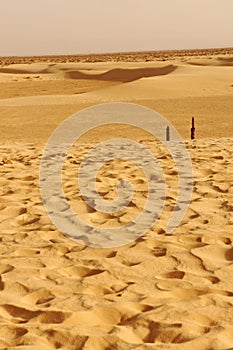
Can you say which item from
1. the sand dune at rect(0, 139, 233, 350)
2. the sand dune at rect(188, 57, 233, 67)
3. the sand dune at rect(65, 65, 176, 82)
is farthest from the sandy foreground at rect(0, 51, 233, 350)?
the sand dune at rect(188, 57, 233, 67)

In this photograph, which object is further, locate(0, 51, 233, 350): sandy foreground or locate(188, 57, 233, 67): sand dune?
locate(188, 57, 233, 67): sand dune

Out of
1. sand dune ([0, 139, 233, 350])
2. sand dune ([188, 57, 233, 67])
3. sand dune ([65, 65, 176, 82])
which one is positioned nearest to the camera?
sand dune ([0, 139, 233, 350])

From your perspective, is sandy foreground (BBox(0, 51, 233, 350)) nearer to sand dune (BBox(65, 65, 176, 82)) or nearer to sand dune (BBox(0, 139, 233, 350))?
sand dune (BBox(0, 139, 233, 350))

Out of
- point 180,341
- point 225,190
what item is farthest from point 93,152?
point 180,341

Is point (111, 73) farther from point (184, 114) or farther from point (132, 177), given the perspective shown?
point (132, 177)

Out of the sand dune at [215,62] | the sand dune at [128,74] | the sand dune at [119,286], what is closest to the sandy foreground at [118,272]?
the sand dune at [119,286]

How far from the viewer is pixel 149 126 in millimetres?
17938

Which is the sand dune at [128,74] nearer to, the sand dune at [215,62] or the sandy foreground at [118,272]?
the sand dune at [215,62]

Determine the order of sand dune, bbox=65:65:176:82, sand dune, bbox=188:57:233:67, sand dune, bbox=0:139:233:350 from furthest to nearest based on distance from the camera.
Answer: sand dune, bbox=188:57:233:67
sand dune, bbox=65:65:176:82
sand dune, bbox=0:139:233:350

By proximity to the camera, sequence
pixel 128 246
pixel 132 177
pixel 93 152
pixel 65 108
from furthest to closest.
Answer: pixel 65 108, pixel 93 152, pixel 132 177, pixel 128 246

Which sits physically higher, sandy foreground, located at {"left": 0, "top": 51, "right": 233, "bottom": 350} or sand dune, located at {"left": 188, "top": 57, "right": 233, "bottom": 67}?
sand dune, located at {"left": 188, "top": 57, "right": 233, "bottom": 67}

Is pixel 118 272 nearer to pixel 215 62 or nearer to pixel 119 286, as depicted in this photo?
pixel 119 286

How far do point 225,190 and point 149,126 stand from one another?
11.8 metres

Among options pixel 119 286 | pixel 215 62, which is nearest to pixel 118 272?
pixel 119 286
